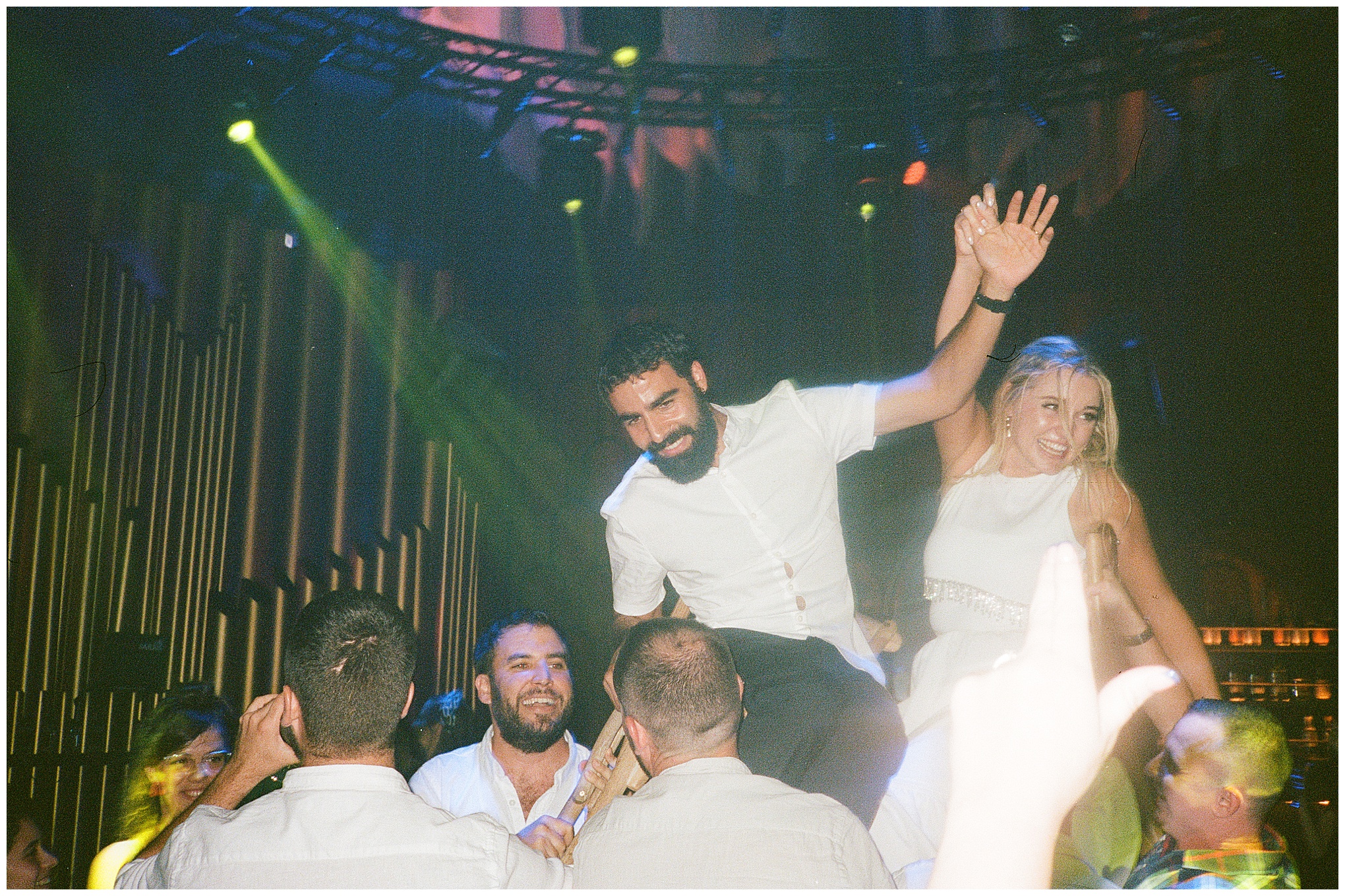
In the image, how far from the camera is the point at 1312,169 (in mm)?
4875

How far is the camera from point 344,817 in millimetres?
1575

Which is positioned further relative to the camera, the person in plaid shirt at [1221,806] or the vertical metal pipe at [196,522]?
the vertical metal pipe at [196,522]

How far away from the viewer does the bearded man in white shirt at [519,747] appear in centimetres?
271

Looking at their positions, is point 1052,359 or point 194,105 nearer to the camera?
point 1052,359

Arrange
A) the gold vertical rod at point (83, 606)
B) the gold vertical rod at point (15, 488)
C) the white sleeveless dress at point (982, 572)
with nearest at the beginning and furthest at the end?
the white sleeveless dress at point (982, 572), the gold vertical rod at point (15, 488), the gold vertical rod at point (83, 606)

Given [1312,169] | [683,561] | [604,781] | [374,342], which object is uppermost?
[1312,169]

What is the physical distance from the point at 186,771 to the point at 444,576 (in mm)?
3513

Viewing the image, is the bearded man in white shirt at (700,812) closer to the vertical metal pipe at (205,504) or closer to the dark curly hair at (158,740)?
the dark curly hair at (158,740)

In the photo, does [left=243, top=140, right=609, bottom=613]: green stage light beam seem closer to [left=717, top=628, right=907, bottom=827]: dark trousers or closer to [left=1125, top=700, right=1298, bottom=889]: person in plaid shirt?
[left=717, top=628, right=907, bottom=827]: dark trousers

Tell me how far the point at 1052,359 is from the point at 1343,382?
2.35ft

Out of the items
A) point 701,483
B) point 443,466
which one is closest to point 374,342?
point 443,466

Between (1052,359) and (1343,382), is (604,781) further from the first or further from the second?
(1343,382)

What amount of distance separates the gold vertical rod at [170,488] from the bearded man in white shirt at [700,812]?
11.6 ft

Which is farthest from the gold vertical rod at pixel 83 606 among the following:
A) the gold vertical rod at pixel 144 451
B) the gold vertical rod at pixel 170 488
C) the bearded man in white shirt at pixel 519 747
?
the bearded man in white shirt at pixel 519 747
